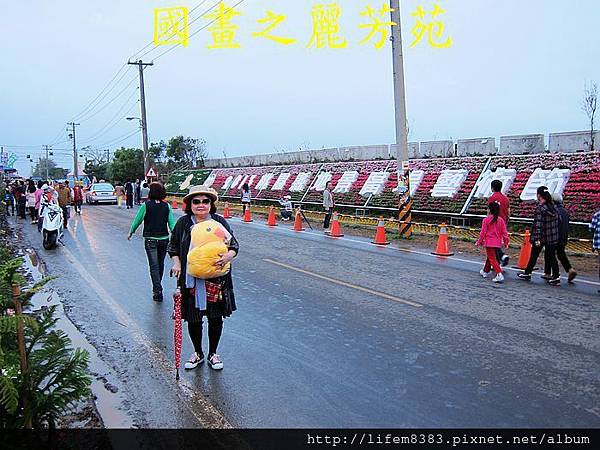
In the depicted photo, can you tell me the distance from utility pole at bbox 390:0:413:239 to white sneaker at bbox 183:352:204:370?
450 inches

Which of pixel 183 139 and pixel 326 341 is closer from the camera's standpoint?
pixel 326 341

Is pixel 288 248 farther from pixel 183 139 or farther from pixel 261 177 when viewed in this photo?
pixel 183 139

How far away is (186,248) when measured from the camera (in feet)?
16.5

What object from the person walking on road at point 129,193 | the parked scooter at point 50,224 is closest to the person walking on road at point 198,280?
the parked scooter at point 50,224

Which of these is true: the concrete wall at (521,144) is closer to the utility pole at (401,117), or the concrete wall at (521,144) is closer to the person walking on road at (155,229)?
the utility pole at (401,117)

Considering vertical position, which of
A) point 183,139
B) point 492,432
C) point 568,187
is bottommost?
point 492,432

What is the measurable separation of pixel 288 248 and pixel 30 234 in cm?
A: 920

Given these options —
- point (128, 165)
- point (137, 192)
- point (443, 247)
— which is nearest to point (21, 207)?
point (137, 192)

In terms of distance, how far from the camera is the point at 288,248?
1375 cm

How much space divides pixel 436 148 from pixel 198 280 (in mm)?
18525

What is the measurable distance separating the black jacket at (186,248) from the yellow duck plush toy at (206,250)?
141 mm

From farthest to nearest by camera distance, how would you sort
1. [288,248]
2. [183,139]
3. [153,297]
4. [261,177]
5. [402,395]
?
[183,139], [261,177], [288,248], [153,297], [402,395]

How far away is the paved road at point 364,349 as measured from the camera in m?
4.23

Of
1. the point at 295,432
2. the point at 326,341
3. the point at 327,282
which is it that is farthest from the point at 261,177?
the point at 295,432
